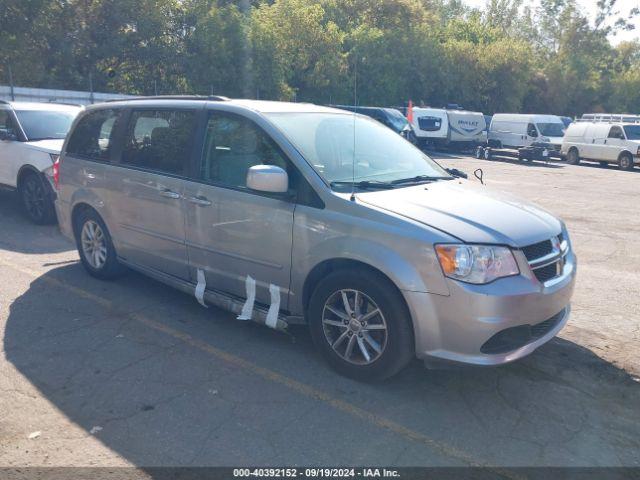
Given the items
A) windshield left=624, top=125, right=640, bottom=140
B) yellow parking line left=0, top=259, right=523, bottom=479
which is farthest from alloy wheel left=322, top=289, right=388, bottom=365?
windshield left=624, top=125, right=640, bottom=140

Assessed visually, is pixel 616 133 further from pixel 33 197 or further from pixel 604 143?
pixel 33 197

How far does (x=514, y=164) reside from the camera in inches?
940

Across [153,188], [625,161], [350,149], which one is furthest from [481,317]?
[625,161]

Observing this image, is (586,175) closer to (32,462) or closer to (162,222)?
(162,222)

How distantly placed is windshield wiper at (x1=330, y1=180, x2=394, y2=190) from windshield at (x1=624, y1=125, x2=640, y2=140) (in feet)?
72.7

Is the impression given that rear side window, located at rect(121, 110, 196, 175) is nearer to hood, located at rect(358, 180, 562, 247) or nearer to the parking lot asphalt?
the parking lot asphalt

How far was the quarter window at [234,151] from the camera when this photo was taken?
441cm

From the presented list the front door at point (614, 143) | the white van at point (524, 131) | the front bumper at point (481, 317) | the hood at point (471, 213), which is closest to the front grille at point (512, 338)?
the front bumper at point (481, 317)

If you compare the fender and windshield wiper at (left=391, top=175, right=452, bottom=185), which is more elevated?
windshield wiper at (left=391, top=175, right=452, bottom=185)

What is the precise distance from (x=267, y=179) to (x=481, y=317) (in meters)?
1.65

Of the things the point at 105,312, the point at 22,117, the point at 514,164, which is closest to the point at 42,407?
the point at 105,312

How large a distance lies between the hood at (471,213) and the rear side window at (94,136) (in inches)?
116

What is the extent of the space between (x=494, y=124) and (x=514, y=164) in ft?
16.5

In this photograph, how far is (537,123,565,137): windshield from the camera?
1060 inches
